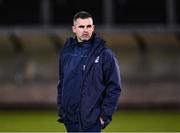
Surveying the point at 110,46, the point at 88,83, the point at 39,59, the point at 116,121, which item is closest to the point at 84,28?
the point at 88,83

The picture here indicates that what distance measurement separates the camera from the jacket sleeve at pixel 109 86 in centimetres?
733

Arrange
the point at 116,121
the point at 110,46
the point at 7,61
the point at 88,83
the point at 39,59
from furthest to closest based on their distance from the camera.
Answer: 1. the point at 39,59
2. the point at 110,46
3. the point at 7,61
4. the point at 116,121
5. the point at 88,83

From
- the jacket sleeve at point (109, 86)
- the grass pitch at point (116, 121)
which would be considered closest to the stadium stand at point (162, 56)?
the grass pitch at point (116, 121)

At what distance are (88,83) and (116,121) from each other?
9.68 metres

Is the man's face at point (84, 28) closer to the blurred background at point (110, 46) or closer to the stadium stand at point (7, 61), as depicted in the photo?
the blurred background at point (110, 46)

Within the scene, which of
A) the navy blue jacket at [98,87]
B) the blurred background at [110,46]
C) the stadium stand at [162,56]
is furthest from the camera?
the stadium stand at [162,56]

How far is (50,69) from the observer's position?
20.7 meters

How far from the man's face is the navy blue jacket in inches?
4.7

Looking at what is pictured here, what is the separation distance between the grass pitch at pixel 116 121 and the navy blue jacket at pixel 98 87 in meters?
7.28

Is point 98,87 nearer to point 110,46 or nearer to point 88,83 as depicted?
point 88,83

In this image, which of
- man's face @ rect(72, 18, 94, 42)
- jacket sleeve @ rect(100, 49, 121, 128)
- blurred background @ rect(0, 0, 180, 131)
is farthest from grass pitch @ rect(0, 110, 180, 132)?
man's face @ rect(72, 18, 94, 42)

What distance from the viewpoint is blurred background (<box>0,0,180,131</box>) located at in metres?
19.8

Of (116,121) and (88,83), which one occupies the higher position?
(88,83)

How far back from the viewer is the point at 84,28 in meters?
7.34
